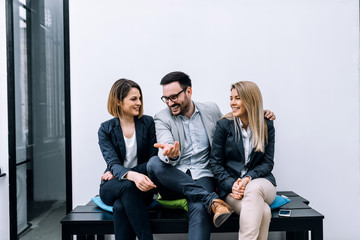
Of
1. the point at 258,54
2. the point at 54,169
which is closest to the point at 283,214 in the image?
the point at 258,54

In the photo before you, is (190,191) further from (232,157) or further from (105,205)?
(105,205)

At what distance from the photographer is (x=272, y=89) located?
2.75m

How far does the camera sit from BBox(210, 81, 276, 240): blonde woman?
208 centimetres

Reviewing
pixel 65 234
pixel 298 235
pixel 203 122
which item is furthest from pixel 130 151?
pixel 298 235

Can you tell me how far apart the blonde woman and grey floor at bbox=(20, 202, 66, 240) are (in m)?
1.62

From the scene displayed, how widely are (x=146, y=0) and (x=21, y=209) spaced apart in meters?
2.28

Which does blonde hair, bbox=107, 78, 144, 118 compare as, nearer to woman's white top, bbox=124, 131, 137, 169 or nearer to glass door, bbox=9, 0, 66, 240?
woman's white top, bbox=124, 131, 137, 169

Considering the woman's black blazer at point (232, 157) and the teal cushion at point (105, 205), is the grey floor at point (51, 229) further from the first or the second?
the woman's black blazer at point (232, 157)

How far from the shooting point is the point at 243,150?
2.23 metres

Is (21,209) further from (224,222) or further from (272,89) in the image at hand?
(272,89)

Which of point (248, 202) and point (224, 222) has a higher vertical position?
point (248, 202)

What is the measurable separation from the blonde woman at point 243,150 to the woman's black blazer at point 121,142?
1.69 ft

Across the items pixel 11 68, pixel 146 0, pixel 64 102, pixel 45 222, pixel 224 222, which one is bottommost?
pixel 45 222

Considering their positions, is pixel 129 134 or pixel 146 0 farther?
pixel 146 0
